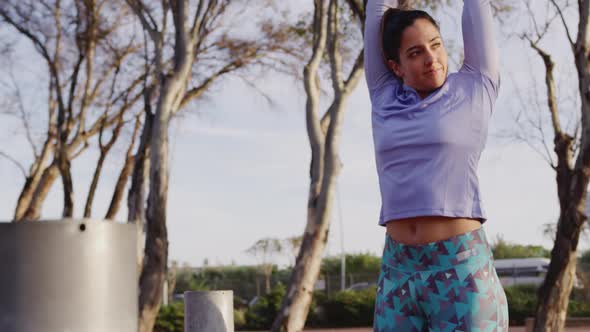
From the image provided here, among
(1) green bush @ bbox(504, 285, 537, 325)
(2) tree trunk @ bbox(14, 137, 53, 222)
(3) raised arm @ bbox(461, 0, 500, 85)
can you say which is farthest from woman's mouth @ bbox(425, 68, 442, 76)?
(1) green bush @ bbox(504, 285, 537, 325)

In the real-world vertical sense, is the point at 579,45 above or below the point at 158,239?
above

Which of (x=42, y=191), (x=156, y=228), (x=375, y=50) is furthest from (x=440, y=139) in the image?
(x=42, y=191)

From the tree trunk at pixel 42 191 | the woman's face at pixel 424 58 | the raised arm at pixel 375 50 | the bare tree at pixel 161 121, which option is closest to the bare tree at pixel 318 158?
the bare tree at pixel 161 121

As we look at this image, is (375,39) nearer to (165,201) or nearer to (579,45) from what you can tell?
(579,45)

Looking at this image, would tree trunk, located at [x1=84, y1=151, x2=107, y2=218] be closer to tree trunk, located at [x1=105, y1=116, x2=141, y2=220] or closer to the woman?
tree trunk, located at [x1=105, y1=116, x2=141, y2=220]

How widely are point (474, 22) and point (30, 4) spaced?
17.7 meters

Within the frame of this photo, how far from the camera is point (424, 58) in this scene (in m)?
2.58

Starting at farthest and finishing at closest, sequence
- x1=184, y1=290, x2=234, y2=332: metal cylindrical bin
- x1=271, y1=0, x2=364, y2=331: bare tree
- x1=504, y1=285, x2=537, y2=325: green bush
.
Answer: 1. x1=504, y1=285, x2=537, y2=325: green bush
2. x1=271, y1=0, x2=364, y2=331: bare tree
3. x1=184, y1=290, x2=234, y2=332: metal cylindrical bin

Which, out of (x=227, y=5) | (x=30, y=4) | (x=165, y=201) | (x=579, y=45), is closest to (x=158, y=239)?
(x=165, y=201)

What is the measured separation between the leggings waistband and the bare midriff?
0.01m

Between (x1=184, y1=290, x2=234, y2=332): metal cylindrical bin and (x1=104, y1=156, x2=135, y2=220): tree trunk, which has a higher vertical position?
(x1=104, y1=156, x2=135, y2=220): tree trunk

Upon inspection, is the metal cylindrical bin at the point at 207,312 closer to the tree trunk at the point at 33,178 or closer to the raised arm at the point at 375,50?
the raised arm at the point at 375,50

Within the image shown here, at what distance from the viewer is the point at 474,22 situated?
2.72m

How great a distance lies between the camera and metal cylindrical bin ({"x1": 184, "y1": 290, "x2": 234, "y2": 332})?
7570 millimetres
